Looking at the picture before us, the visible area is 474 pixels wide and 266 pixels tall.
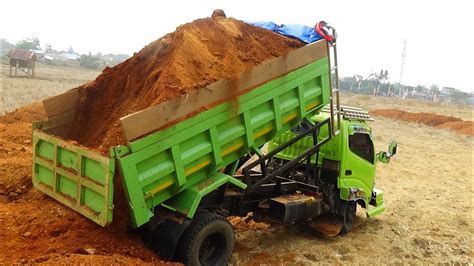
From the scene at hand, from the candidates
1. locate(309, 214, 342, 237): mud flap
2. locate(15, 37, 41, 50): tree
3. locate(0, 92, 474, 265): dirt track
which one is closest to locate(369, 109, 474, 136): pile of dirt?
locate(0, 92, 474, 265): dirt track

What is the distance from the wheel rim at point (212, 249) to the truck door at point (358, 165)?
8.22 feet

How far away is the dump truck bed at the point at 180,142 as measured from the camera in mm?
4203

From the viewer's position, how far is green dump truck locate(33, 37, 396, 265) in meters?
4.27

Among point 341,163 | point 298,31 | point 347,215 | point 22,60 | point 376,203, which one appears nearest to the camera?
point 298,31

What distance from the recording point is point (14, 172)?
6.52m

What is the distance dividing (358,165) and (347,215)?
2.91ft

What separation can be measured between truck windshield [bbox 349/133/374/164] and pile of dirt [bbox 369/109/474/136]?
73.6 feet

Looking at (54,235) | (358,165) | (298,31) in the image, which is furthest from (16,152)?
(358,165)

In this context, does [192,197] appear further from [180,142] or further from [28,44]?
[28,44]

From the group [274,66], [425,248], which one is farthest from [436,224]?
[274,66]

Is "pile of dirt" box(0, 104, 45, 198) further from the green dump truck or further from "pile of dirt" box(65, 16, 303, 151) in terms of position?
"pile of dirt" box(65, 16, 303, 151)

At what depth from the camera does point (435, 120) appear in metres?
31.7

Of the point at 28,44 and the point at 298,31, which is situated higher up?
the point at 298,31

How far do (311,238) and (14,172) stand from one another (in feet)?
14.8
